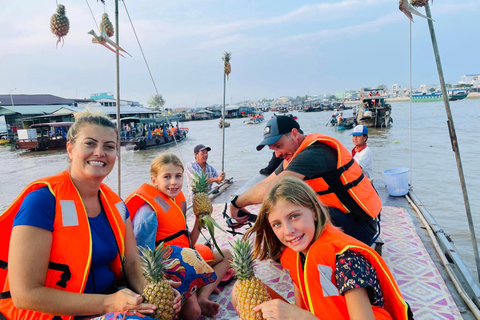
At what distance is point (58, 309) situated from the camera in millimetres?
1602

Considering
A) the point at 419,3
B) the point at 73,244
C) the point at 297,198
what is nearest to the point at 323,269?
the point at 297,198

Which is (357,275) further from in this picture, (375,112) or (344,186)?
(375,112)

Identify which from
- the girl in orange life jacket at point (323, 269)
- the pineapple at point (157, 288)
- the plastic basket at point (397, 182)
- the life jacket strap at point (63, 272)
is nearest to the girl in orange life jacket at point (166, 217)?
the pineapple at point (157, 288)

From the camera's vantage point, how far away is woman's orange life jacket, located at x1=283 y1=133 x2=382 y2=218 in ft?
8.68

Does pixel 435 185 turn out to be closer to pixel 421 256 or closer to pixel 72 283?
pixel 421 256

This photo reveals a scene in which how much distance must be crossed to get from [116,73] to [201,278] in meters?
2.40

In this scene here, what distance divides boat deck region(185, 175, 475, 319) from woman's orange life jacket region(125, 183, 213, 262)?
0.75m

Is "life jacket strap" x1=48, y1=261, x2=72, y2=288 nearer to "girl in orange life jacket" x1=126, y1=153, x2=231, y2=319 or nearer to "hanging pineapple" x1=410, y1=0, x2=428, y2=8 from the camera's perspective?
"girl in orange life jacket" x1=126, y1=153, x2=231, y2=319

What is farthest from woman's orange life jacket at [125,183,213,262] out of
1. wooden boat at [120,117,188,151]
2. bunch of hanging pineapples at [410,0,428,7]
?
wooden boat at [120,117,188,151]

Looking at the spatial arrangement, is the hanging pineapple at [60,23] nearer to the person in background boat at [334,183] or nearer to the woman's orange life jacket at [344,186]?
the person in background boat at [334,183]

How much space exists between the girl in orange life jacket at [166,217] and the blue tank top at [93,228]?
54 cm

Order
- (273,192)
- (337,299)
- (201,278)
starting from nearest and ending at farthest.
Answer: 1. (337,299)
2. (273,192)
3. (201,278)

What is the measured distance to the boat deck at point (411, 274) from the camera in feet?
8.75

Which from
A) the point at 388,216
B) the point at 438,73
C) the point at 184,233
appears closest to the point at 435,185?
the point at 388,216
